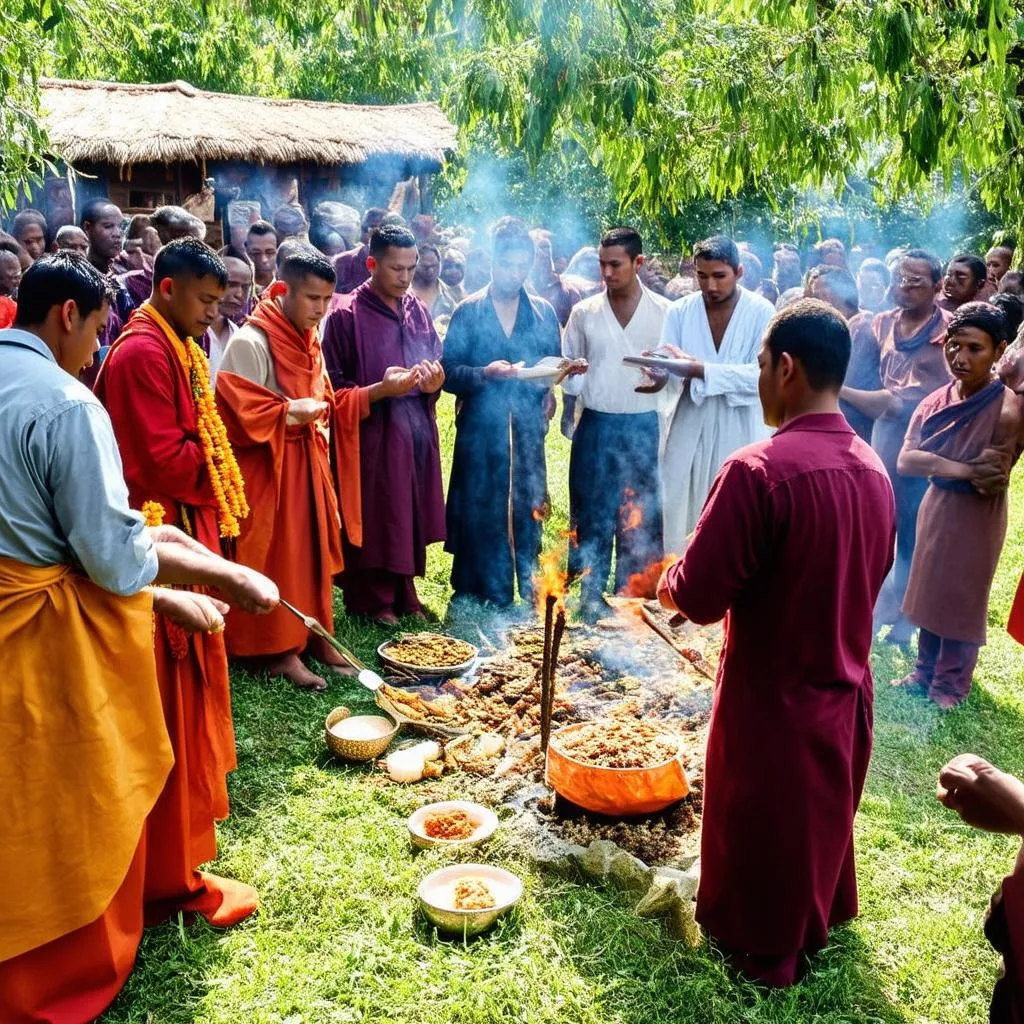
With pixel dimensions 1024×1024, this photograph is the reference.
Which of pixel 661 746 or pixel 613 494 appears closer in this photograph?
pixel 661 746

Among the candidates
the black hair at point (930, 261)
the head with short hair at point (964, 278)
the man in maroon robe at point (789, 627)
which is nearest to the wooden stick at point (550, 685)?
the man in maroon robe at point (789, 627)

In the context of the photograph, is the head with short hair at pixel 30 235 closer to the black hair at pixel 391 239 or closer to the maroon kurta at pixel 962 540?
the black hair at pixel 391 239

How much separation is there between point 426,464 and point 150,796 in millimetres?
4095

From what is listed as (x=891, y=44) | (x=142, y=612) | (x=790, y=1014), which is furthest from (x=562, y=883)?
(x=891, y=44)

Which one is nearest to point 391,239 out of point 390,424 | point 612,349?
point 390,424

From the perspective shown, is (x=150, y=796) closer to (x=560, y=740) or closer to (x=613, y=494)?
(x=560, y=740)

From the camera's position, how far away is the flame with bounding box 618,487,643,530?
24.0 feet

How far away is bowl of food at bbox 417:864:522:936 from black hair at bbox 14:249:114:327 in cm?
254

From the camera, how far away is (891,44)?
13.3 ft

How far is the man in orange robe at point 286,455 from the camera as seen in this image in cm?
Result: 572

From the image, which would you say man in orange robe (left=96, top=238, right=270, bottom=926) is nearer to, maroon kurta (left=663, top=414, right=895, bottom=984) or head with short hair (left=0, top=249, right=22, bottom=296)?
maroon kurta (left=663, top=414, right=895, bottom=984)

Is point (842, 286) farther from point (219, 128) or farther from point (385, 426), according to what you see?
point (219, 128)

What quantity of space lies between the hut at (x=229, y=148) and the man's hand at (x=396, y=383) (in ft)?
40.4

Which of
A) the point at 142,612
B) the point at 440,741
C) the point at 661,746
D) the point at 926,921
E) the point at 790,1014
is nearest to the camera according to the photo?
the point at 142,612
